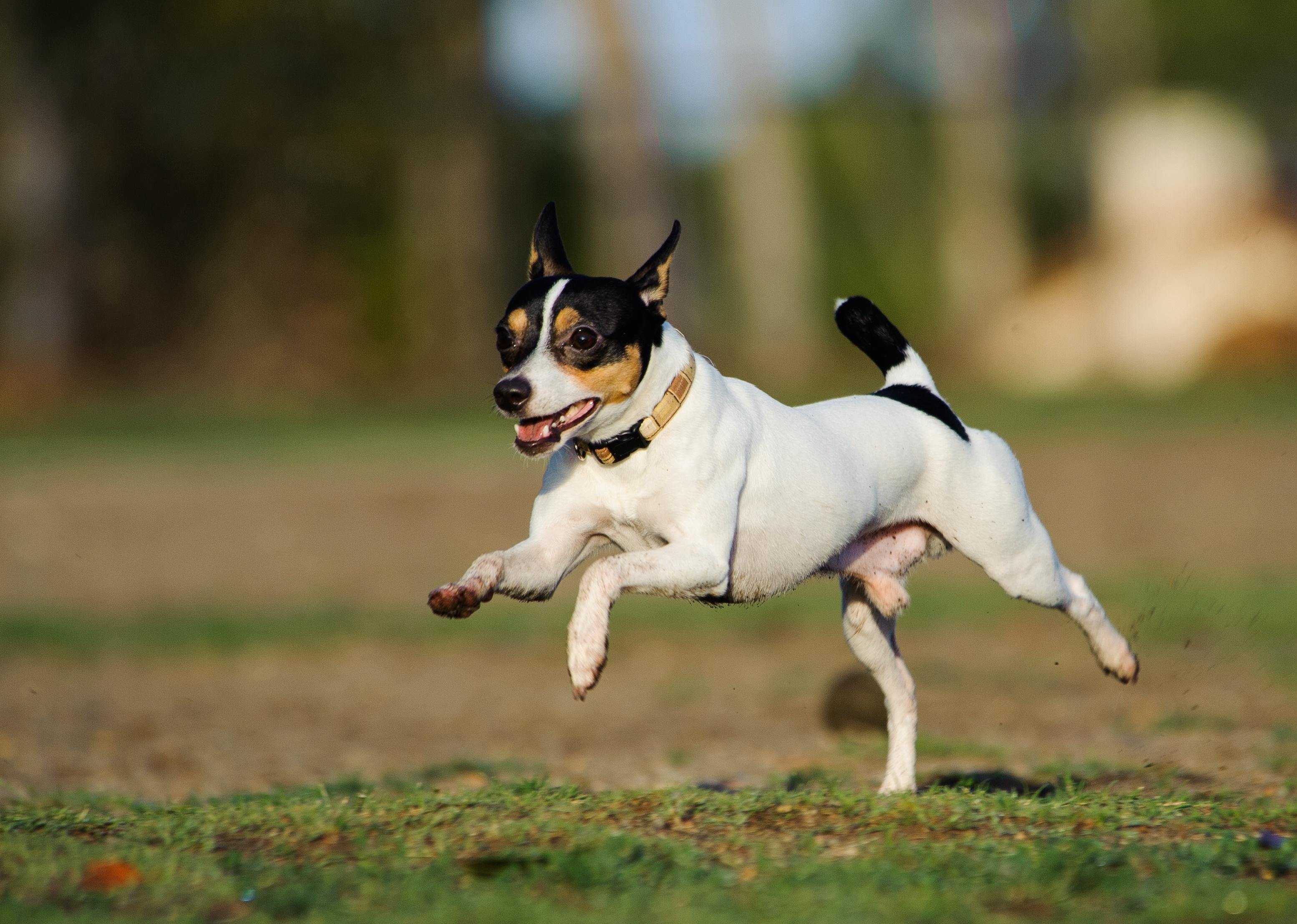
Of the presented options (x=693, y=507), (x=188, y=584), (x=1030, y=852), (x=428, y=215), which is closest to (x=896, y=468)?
(x=693, y=507)

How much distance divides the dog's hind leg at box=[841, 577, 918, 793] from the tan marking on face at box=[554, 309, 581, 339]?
5.06 feet

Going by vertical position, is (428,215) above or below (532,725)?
above

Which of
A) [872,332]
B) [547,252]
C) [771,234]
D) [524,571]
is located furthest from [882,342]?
[771,234]

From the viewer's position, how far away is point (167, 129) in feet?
109

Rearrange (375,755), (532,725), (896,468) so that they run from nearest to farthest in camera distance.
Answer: (896,468), (375,755), (532,725)

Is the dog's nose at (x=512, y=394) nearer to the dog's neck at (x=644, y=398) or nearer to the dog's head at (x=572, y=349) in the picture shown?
the dog's head at (x=572, y=349)

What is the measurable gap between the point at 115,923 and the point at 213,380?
100 ft

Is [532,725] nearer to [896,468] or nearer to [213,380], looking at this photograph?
[896,468]

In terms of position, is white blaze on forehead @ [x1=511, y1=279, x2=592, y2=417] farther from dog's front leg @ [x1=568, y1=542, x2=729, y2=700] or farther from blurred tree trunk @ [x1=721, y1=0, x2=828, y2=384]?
blurred tree trunk @ [x1=721, y1=0, x2=828, y2=384]

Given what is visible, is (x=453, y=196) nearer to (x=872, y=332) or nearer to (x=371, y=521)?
(x=371, y=521)

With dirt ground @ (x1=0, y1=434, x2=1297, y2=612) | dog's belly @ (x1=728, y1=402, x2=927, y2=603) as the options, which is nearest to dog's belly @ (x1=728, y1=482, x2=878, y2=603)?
dog's belly @ (x1=728, y1=402, x2=927, y2=603)

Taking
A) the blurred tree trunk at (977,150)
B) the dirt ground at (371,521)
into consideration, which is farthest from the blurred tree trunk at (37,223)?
the blurred tree trunk at (977,150)

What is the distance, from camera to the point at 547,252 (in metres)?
5.37

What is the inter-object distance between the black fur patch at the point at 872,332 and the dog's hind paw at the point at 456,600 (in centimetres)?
192
